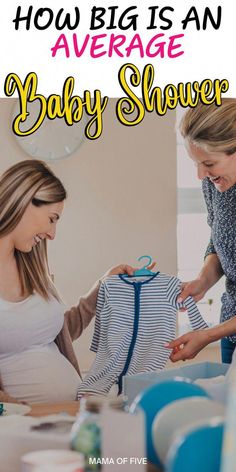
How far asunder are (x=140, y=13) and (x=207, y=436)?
4348mm

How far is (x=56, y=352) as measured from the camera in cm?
267

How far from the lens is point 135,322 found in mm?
2893

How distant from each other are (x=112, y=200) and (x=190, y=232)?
726 mm

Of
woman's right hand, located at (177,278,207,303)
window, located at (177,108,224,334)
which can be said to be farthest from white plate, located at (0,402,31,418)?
window, located at (177,108,224,334)

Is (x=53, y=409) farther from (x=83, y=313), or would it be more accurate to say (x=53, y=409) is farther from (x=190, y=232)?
(x=190, y=232)

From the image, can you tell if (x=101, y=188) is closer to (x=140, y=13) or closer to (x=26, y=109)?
(x=26, y=109)

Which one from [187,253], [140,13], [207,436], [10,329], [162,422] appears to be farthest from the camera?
[187,253]

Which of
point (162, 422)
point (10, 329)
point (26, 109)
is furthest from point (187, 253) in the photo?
point (162, 422)

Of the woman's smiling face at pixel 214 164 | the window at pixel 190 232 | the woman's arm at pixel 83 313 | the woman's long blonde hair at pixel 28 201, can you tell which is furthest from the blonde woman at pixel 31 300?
the window at pixel 190 232

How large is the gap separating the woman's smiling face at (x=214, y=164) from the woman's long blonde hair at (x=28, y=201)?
0.46m

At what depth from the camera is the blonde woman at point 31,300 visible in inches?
101

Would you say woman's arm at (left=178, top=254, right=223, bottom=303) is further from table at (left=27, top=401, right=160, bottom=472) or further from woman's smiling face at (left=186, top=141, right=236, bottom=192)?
table at (left=27, top=401, right=160, bottom=472)

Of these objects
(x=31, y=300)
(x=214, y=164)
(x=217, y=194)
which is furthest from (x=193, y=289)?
(x=31, y=300)

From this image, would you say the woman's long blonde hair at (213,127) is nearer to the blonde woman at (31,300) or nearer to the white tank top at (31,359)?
the blonde woman at (31,300)
